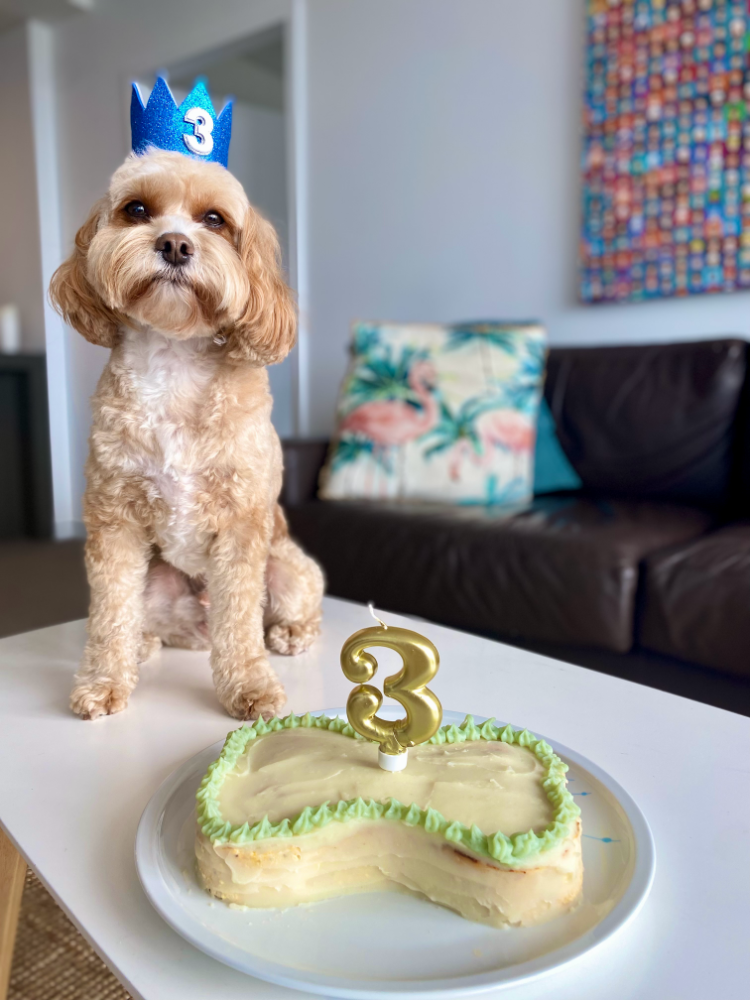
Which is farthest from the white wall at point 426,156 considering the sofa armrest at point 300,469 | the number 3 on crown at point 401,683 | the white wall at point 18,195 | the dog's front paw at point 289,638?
the number 3 on crown at point 401,683

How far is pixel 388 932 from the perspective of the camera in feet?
1.67

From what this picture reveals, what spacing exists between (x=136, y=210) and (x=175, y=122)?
10cm

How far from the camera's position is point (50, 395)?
1.09 m

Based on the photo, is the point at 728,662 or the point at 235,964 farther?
the point at 728,662

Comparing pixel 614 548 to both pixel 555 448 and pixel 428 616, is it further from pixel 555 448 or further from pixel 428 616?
pixel 555 448

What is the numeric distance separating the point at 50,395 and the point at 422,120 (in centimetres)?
242

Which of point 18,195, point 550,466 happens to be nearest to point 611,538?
point 550,466

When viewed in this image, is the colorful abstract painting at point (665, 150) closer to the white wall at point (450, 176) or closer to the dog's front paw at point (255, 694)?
the white wall at point (450, 176)

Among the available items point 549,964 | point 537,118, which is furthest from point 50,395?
point 537,118

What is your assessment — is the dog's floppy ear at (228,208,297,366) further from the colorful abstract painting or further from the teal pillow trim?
the colorful abstract painting

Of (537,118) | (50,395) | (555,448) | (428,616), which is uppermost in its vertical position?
(537,118)

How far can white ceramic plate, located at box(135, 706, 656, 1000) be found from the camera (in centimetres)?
45

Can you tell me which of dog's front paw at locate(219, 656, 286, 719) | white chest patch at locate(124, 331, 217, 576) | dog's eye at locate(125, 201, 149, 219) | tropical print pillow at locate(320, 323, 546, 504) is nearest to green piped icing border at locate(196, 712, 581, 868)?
dog's front paw at locate(219, 656, 286, 719)

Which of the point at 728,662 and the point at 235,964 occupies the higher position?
the point at 235,964
